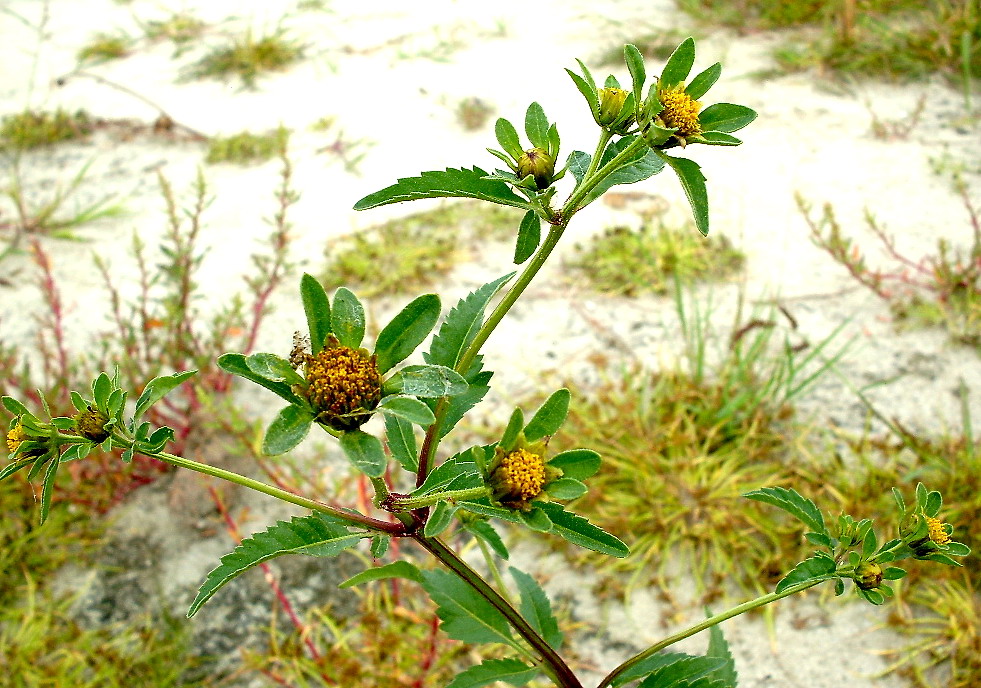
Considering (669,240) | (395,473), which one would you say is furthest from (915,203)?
(395,473)

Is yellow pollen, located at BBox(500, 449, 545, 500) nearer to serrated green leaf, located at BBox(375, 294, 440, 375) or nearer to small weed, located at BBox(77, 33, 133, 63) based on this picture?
serrated green leaf, located at BBox(375, 294, 440, 375)

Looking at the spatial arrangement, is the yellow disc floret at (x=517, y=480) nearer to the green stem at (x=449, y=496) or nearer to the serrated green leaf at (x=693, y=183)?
the green stem at (x=449, y=496)

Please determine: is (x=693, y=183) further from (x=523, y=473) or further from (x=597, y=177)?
(x=523, y=473)

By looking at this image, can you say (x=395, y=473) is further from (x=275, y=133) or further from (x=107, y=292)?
(x=275, y=133)

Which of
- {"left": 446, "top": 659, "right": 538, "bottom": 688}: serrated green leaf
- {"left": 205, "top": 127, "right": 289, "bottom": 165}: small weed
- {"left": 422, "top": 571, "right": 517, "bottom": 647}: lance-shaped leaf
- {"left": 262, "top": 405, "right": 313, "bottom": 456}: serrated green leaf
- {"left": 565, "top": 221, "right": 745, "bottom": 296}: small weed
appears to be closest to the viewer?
{"left": 262, "top": 405, "right": 313, "bottom": 456}: serrated green leaf

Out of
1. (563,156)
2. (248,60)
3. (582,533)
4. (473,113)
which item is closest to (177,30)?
(248,60)

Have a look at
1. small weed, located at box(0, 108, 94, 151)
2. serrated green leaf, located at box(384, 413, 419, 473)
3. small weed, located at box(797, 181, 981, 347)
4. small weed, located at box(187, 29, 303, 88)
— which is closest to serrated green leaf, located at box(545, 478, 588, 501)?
serrated green leaf, located at box(384, 413, 419, 473)
